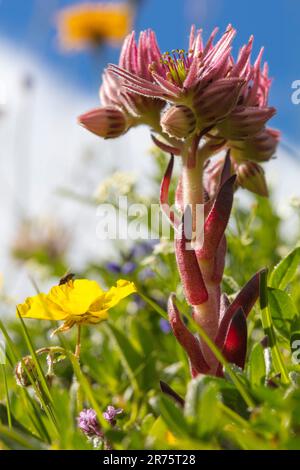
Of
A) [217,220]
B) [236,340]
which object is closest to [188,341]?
[236,340]

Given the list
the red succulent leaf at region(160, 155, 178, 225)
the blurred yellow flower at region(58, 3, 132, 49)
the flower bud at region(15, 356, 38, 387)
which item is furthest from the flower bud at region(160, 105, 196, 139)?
the blurred yellow flower at region(58, 3, 132, 49)

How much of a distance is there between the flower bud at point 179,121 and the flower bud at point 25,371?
1.27ft

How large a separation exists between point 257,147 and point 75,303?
0.42 metres

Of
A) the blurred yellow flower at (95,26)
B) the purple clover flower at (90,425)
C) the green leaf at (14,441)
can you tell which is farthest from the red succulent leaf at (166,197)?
the blurred yellow flower at (95,26)

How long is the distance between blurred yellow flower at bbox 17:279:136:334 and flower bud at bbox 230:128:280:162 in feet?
1.11

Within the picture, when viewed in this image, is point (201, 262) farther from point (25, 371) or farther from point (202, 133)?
point (25, 371)

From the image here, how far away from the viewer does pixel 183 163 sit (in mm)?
1111

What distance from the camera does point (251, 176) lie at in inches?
48.8

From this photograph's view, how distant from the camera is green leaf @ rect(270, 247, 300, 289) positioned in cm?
107

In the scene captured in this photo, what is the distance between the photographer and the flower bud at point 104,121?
115 cm

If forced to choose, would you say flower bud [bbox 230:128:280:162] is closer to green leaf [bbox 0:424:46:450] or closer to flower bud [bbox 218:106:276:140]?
flower bud [bbox 218:106:276:140]

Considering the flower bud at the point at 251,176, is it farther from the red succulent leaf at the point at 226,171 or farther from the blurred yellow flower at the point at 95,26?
the blurred yellow flower at the point at 95,26

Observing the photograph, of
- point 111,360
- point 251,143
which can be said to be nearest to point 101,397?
point 111,360

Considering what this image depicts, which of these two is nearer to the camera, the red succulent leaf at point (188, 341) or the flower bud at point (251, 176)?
the red succulent leaf at point (188, 341)
